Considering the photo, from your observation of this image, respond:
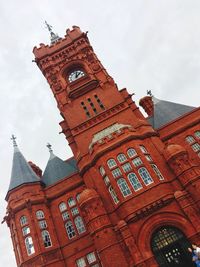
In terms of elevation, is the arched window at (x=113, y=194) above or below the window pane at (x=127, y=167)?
below

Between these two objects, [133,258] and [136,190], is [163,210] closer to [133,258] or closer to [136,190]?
[136,190]

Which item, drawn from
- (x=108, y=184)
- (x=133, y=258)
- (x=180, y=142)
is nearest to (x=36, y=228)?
(x=108, y=184)

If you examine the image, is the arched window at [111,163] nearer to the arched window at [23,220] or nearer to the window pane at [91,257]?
the window pane at [91,257]

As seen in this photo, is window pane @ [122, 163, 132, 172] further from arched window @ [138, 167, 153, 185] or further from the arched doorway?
the arched doorway

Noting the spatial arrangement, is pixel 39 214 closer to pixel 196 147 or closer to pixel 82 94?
pixel 82 94

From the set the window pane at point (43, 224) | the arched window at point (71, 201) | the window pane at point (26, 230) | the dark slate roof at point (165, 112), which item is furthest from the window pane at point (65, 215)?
the dark slate roof at point (165, 112)

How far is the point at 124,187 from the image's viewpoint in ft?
80.5

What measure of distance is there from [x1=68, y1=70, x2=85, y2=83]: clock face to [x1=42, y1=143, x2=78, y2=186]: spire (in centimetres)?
1022

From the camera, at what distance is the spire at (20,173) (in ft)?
99.9

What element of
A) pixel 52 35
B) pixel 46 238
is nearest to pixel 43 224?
pixel 46 238

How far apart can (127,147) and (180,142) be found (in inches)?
255

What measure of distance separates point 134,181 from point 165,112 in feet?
42.0

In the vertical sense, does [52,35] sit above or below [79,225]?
above

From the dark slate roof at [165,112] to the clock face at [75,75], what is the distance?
10.4m
